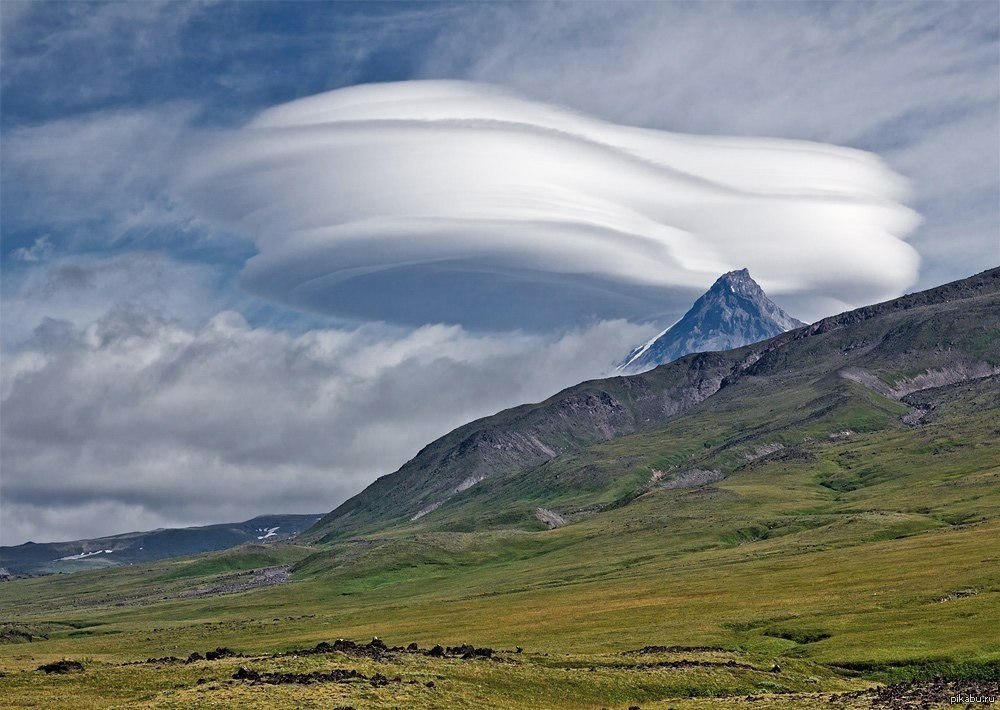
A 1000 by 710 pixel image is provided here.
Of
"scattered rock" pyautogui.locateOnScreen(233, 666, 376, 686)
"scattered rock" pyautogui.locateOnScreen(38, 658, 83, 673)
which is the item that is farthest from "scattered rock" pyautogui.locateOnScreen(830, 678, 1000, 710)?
"scattered rock" pyautogui.locateOnScreen(38, 658, 83, 673)

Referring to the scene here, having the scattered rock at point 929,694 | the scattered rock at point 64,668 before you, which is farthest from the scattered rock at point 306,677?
the scattered rock at point 929,694

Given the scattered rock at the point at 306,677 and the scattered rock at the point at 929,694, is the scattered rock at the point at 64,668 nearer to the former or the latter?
the scattered rock at the point at 306,677

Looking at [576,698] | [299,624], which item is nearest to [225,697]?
[576,698]

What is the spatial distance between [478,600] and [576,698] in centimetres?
13180

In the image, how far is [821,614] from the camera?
11112 centimetres

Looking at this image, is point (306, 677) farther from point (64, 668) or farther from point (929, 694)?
point (929, 694)

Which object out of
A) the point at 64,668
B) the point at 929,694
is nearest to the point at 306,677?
the point at 64,668

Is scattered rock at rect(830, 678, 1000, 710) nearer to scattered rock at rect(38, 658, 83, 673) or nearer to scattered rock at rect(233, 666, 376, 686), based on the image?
scattered rock at rect(233, 666, 376, 686)

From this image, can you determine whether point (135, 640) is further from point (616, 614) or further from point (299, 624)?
point (616, 614)

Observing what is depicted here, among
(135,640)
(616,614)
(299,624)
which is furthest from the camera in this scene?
(299,624)

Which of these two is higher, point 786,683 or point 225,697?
point 225,697

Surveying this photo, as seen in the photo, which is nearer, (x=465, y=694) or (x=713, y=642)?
(x=465, y=694)

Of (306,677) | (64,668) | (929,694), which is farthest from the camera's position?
(64,668)

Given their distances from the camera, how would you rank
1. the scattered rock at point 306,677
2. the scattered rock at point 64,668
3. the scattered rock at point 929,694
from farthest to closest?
the scattered rock at point 64,668 → the scattered rock at point 306,677 → the scattered rock at point 929,694
